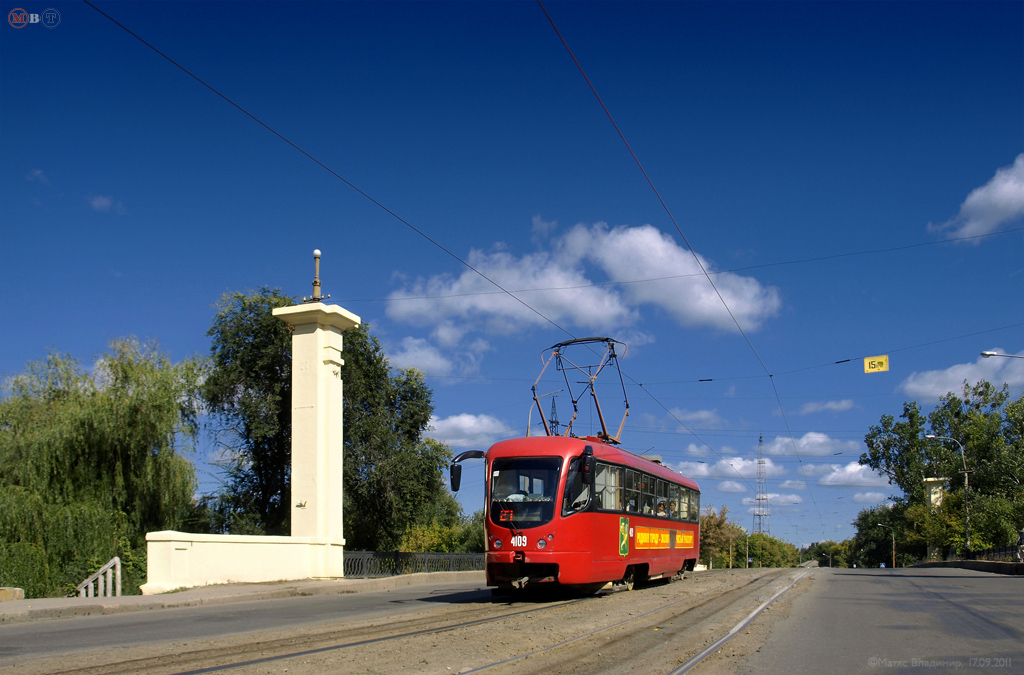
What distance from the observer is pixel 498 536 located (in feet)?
49.6

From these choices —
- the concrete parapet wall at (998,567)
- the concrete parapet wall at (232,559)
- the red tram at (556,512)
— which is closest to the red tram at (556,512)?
the red tram at (556,512)

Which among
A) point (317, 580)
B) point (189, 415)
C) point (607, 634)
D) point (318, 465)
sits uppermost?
point (189, 415)

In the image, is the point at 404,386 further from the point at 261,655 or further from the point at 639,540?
the point at 261,655

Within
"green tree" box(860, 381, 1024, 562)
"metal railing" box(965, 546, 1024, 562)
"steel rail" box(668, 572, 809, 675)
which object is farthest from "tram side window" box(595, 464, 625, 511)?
"green tree" box(860, 381, 1024, 562)

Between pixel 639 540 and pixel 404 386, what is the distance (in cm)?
1668

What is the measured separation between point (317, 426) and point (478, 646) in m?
13.9

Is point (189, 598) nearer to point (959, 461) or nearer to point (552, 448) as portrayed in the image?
point (552, 448)

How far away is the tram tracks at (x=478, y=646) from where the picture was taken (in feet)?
24.6

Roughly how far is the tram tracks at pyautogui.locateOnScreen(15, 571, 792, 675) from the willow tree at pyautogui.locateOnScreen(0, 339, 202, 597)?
1055cm

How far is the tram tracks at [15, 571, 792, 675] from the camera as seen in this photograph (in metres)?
7.50

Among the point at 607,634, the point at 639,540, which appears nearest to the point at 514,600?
the point at 639,540

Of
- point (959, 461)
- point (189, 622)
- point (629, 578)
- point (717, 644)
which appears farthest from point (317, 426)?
point (959, 461)

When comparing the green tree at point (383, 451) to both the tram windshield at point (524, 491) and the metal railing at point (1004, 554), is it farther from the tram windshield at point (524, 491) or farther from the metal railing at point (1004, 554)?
the metal railing at point (1004, 554)

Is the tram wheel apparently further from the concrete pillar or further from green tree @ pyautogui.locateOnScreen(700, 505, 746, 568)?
green tree @ pyautogui.locateOnScreen(700, 505, 746, 568)
